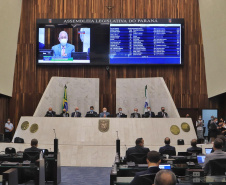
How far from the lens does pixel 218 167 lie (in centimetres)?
622

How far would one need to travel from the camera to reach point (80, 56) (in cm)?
2080

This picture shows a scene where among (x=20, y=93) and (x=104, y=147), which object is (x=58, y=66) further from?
(x=104, y=147)

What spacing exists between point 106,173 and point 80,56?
9.41 metres

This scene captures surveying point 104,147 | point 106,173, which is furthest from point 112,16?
point 106,173

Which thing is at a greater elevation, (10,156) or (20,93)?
(20,93)

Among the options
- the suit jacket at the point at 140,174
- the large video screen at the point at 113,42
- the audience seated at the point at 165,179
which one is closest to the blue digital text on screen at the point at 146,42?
the large video screen at the point at 113,42

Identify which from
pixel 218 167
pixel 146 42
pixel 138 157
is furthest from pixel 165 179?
pixel 146 42

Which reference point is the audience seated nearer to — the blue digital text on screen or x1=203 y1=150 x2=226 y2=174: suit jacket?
x1=203 y1=150 x2=226 y2=174: suit jacket

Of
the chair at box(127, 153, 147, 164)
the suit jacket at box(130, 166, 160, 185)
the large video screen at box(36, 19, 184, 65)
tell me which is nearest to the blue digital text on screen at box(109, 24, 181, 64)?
the large video screen at box(36, 19, 184, 65)

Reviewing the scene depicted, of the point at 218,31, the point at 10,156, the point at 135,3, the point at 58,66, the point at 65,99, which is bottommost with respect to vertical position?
the point at 10,156

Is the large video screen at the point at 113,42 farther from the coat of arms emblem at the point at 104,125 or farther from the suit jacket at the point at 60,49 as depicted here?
the coat of arms emblem at the point at 104,125

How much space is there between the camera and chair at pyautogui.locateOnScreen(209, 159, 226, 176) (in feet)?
20.4

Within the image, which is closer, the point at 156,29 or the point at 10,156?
the point at 10,156

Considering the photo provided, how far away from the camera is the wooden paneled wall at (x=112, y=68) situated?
70.0ft
